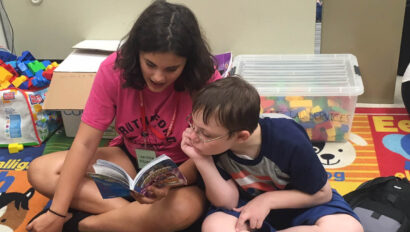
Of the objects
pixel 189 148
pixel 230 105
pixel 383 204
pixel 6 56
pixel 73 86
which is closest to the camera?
pixel 230 105

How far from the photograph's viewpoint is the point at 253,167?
1065 mm

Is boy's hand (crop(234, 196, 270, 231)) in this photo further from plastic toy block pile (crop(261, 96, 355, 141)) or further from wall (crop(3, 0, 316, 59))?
wall (crop(3, 0, 316, 59))

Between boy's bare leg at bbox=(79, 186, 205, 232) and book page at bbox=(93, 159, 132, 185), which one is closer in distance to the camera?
book page at bbox=(93, 159, 132, 185)

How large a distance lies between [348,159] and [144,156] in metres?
0.83

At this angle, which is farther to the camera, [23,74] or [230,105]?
[23,74]

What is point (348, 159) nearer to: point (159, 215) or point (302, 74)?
point (302, 74)

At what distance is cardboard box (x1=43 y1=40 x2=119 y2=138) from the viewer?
170 cm

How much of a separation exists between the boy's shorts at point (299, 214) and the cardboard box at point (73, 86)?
2.81ft

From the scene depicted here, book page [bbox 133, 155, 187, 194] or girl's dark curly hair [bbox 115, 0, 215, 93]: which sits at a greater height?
girl's dark curly hair [bbox 115, 0, 215, 93]

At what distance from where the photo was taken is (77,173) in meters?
1.19

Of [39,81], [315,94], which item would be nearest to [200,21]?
[315,94]

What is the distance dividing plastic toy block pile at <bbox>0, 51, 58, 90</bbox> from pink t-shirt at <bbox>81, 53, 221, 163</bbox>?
2.38ft

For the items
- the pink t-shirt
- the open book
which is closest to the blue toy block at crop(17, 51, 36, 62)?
the pink t-shirt

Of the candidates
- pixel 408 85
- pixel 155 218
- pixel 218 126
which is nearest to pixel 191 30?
pixel 218 126
